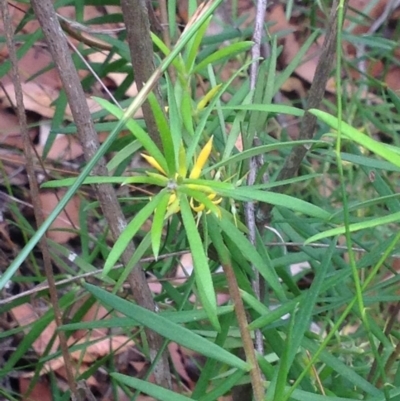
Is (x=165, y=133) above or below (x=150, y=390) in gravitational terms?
above

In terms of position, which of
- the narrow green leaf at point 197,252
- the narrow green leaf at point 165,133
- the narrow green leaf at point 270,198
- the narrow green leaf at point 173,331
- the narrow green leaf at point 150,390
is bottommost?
the narrow green leaf at point 150,390

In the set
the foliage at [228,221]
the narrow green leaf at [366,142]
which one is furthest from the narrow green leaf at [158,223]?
the narrow green leaf at [366,142]

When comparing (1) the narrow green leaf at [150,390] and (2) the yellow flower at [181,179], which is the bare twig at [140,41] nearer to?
(2) the yellow flower at [181,179]

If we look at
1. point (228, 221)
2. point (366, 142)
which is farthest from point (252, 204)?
point (366, 142)

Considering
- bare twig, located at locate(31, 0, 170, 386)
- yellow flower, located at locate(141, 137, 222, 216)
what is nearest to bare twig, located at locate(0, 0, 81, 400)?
bare twig, located at locate(31, 0, 170, 386)

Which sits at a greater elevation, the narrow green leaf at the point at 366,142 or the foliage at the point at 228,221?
the narrow green leaf at the point at 366,142

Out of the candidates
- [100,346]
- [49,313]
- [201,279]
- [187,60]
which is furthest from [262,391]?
[100,346]

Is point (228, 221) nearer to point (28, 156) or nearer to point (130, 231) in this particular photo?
point (130, 231)
